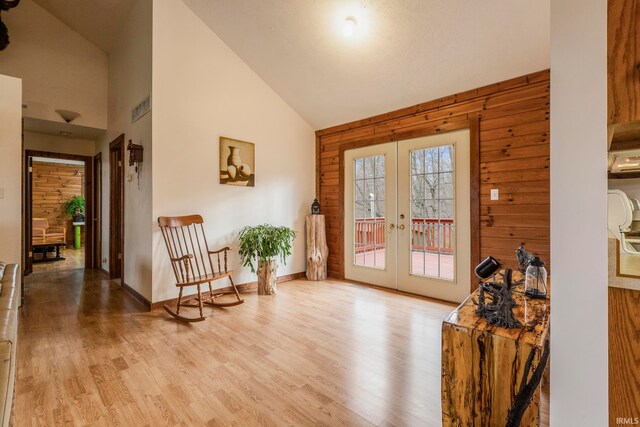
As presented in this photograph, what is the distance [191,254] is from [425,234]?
272 cm

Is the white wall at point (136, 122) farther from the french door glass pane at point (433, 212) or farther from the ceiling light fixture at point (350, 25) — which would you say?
the french door glass pane at point (433, 212)

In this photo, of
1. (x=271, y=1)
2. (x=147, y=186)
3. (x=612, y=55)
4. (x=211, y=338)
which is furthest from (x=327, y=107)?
(x=612, y=55)

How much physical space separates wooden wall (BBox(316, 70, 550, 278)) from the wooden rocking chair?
287 centimetres

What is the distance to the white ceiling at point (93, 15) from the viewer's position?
384 cm

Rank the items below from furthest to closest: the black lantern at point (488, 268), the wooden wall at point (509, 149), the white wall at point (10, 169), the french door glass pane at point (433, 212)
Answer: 1. the french door glass pane at point (433, 212)
2. the white wall at point (10, 169)
3. the wooden wall at point (509, 149)
4. the black lantern at point (488, 268)

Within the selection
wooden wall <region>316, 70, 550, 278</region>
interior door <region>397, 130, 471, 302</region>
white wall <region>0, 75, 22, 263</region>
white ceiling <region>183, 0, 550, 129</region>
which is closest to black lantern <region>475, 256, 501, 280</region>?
wooden wall <region>316, 70, 550, 278</region>

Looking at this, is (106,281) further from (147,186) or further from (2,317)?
(2,317)

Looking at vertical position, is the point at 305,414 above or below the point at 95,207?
below

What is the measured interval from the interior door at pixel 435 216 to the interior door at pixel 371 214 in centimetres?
14

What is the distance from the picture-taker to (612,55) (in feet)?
3.01

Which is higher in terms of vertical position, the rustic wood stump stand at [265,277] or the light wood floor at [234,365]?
the rustic wood stump stand at [265,277]

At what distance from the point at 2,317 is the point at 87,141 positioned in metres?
5.56

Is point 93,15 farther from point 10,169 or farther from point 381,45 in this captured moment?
point 381,45

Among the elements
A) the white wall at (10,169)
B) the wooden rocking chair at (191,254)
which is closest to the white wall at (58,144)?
the white wall at (10,169)
